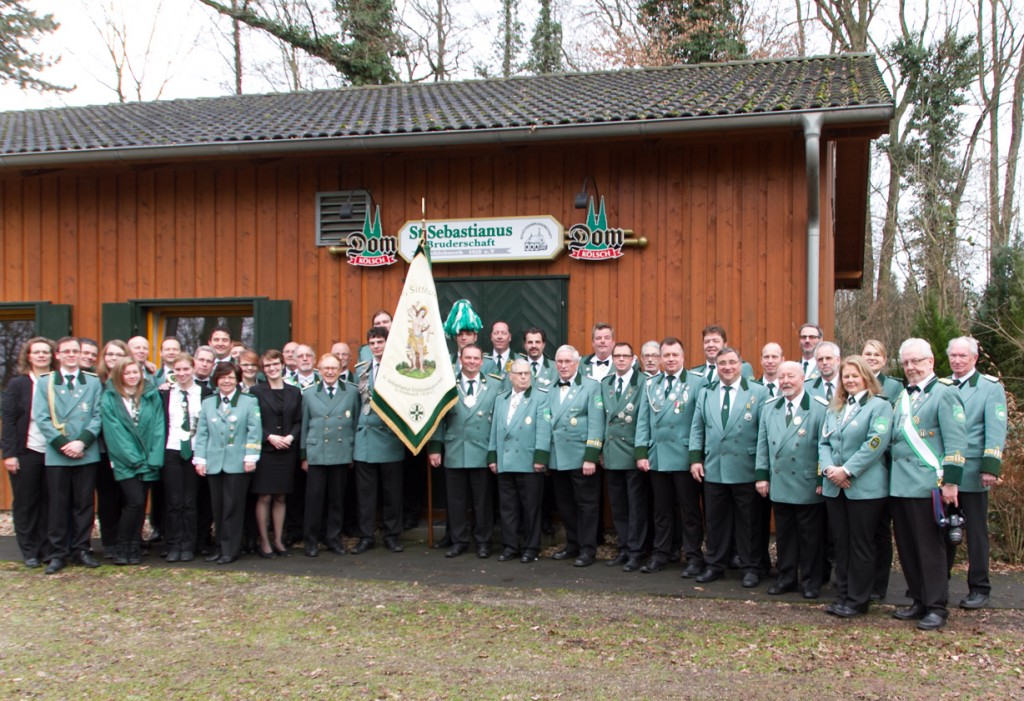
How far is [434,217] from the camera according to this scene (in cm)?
965

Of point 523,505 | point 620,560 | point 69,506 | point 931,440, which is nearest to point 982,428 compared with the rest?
point 931,440

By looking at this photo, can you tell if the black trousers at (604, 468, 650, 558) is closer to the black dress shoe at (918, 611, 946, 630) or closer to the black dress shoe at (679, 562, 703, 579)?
the black dress shoe at (679, 562, 703, 579)

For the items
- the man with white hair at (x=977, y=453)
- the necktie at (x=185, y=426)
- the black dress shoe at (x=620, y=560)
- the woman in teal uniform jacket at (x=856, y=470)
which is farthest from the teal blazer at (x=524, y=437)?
the man with white hair at (x=977, y=453)

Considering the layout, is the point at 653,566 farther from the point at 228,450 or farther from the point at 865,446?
the point at 228,450

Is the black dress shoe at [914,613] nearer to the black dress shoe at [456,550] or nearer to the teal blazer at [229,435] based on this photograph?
the black dress shoe at [456,550]

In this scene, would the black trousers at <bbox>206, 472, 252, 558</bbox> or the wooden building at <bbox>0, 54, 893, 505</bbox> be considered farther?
the wooden building at <bbox>0, 54, 893, 505</bbox>

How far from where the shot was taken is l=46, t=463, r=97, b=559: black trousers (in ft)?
25.0

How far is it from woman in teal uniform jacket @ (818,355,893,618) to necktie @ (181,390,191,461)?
4863 millimetres

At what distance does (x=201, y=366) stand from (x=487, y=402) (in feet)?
7.83

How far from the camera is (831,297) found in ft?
29.6

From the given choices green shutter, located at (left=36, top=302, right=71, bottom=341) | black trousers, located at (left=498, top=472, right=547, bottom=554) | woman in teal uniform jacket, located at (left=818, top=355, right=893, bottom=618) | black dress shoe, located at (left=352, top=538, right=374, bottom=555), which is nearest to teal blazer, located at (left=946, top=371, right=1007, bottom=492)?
woman in teal uniform jacket, located at (left=818, top=355, right=893, bottom=618)

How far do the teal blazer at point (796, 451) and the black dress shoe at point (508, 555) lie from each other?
226 centimetres

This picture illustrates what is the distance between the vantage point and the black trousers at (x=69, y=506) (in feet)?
25.0

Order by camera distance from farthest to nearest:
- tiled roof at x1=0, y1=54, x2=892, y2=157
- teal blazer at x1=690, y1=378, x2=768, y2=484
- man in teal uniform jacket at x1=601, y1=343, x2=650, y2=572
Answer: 1. tiled roof at x1=0, y1=54, x2=892, y2=157
2. man in teal uniform jacket at x1=601, y1=343, x2=650, y2=572
3. teal blazer at x1=690, y1=378, x2=768, y2=484
